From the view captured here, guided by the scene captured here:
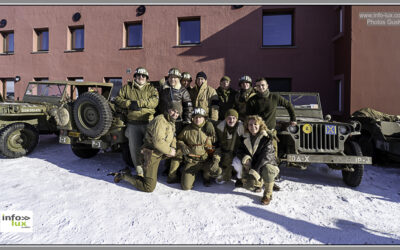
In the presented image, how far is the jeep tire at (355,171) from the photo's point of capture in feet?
11.5

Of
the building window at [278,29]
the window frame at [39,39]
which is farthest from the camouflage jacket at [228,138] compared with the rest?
the window frame at [39,39]

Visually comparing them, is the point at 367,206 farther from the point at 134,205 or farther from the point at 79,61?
the point at 79,61

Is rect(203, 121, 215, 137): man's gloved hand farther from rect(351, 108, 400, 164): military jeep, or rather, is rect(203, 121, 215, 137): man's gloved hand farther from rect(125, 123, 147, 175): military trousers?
rect(351, 108, 400, 164): military jeep

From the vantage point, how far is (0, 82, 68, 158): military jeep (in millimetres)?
4859

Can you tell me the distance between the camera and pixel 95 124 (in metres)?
4.17

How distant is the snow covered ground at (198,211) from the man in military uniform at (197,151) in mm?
252

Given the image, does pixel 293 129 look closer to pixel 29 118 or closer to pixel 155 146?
pixel 155 146

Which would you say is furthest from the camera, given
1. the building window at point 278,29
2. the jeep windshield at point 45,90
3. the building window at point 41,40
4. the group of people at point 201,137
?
the building window at point 41,40

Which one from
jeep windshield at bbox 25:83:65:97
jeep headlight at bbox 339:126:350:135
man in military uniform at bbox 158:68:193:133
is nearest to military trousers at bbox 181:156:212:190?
man in military uniform at bbox 158:68:193:133

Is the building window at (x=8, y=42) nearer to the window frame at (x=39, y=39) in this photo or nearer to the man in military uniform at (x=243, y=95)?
the window frame at (x=39, y=39)

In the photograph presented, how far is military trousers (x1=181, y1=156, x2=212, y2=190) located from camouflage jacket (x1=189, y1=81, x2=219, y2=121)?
0.92 m

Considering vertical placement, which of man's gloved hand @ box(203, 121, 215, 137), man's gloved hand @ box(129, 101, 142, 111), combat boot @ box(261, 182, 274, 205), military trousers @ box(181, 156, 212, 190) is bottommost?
combat boot @ box(261, 182, 274, 205)

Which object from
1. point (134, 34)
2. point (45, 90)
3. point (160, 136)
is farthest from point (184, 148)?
point (134, 34)

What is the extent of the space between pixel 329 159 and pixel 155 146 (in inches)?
107
